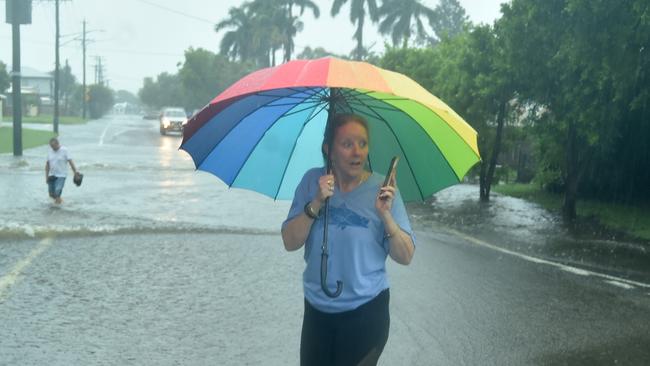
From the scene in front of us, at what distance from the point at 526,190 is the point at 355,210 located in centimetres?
2010

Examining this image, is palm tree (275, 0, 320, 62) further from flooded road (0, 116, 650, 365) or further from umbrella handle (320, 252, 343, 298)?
umbrella handle (320, 252, 343, 298)

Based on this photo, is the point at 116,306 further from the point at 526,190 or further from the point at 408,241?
the point at 526,190

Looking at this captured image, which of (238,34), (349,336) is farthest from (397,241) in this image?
(238,34)

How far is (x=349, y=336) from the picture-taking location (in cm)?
318

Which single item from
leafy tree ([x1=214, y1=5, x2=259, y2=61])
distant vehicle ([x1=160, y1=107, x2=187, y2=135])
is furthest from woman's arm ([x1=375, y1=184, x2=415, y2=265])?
leafy tree ([x1=214, y1=5, x2=259, y2=61])

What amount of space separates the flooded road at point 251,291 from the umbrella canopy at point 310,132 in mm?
1937

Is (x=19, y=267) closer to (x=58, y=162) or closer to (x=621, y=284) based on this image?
(x=58, y=162)

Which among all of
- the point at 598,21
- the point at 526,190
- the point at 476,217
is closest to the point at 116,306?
the point at 598,21

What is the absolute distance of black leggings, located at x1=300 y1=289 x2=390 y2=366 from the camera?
10.5 feet

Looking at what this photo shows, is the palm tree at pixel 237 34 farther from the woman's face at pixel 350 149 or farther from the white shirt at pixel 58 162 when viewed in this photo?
the woman's face at pixel 350 149

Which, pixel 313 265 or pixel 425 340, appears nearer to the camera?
pixel 313 265

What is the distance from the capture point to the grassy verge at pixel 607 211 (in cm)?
1446

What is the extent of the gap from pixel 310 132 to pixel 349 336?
1.38m

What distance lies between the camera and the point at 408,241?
323cm
